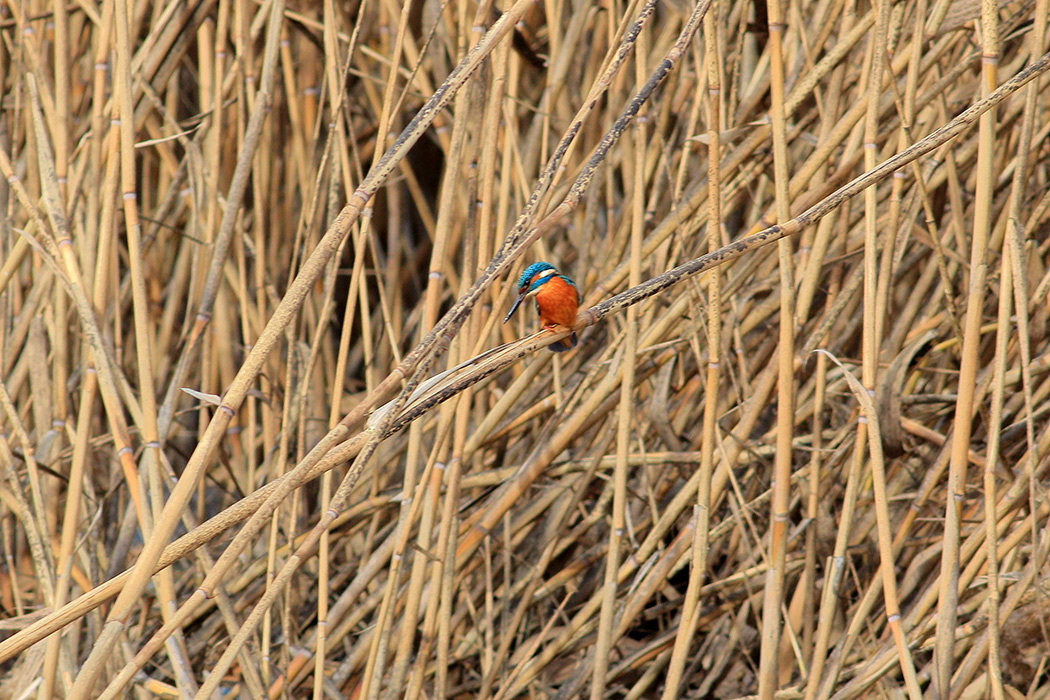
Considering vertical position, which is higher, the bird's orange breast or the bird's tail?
the bird's orange breast

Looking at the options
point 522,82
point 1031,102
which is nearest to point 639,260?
point 1031,102

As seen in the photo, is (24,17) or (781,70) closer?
(781,70)

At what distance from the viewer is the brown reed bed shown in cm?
89

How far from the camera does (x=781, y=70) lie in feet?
3.03

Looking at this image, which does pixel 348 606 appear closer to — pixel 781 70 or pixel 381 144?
pixel 381 144

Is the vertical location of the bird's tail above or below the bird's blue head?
below

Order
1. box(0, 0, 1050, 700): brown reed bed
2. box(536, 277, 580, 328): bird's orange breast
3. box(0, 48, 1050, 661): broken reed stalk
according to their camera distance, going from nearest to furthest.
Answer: box(0, 48, 1050, 661): broken reed stalk, box(536, 277, 580, 328): bird's orange breast, box(0, 0, 1050, 700): brown reed bed

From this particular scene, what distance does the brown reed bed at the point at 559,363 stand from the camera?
2.92ft

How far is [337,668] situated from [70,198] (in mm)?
770

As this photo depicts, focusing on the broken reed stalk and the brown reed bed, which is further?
the brown reed bed

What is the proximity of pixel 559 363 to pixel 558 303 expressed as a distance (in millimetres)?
539

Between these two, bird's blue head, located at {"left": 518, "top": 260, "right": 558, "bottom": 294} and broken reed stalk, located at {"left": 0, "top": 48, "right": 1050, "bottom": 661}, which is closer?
broken reed stalk, located at {"left": 0, "top": 48, "right": 1050, "bottom": 661}

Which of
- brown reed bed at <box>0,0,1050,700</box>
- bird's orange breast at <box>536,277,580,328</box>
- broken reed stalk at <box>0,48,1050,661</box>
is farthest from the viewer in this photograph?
brown reed bed at <box>0,0,1050,700</box>

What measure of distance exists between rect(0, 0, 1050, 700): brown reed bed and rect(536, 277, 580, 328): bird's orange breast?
0.03m
